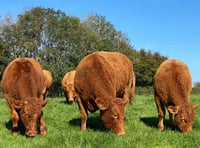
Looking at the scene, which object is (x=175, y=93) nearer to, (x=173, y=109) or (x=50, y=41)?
(x=173, y=109)

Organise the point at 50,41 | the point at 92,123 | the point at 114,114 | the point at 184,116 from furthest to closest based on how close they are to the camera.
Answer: the point at 50,41 < the point at 92,123 < the point at 184,116 < the point at 114,114

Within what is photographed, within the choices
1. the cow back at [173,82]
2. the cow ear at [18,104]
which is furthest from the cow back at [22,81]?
the cow back at [173,82]

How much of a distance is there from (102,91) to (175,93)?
7.46 ft

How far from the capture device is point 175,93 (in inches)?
436

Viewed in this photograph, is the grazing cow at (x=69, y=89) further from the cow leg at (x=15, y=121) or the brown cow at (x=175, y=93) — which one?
the cow leg at (x=15, y=121)

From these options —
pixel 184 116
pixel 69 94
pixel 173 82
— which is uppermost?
pixel 173 82

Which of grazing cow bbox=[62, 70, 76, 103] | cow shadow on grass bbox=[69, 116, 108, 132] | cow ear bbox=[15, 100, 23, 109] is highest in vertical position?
grazing cow bbox=[62, 70, 76, 103]

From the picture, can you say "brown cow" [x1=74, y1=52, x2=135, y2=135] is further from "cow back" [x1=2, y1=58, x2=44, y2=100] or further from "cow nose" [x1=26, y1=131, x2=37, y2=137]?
"cow nose" [x1=26, y1=131, x2=37, y2=137]

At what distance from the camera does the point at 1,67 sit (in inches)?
2084

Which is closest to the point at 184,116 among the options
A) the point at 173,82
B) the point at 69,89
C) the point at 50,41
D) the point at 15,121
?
the point at 173,82

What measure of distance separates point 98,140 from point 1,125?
4.63 meters

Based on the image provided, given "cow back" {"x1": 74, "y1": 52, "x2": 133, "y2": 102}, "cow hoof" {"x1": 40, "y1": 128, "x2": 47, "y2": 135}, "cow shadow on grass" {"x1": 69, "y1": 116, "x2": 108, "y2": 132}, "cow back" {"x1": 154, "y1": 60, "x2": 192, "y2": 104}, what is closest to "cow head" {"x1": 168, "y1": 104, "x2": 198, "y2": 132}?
"cow back" {"x1": 154, "y1": 60, "x2": 192, "y2": 104}

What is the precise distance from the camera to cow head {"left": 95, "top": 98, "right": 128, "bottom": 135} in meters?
9.88

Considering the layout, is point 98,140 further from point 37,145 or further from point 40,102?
point 40,102
